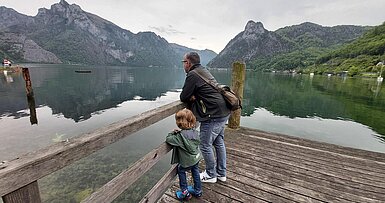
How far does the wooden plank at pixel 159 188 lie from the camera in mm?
2678

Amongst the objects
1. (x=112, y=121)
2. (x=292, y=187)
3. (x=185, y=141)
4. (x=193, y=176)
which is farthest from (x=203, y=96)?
(x=112, y=121)

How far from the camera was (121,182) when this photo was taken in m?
2.18

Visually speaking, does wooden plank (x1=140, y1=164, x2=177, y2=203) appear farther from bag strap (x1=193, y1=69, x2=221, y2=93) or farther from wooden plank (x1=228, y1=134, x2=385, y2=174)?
wooden plank (x1=228, y1=134, x2=385, y2=174)

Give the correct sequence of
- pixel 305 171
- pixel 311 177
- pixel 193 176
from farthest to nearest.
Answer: pixel 305 171
pixel 311 177
pixel 193 176

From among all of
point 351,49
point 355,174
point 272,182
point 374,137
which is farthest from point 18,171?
point 351,49

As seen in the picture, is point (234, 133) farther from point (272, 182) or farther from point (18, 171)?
point (18, 171)

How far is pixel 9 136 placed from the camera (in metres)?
11.8

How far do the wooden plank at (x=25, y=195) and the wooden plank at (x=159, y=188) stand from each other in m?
1.43

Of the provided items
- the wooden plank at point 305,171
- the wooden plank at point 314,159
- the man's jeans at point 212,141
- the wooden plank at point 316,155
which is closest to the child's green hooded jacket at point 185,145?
the man's jeans at point 212,141

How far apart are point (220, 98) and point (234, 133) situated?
3.24m

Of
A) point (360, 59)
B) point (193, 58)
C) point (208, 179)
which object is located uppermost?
point (360, 59)

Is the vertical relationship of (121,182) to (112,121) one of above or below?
above

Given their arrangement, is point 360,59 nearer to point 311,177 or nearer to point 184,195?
point 311,177

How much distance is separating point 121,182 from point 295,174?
330 cm
